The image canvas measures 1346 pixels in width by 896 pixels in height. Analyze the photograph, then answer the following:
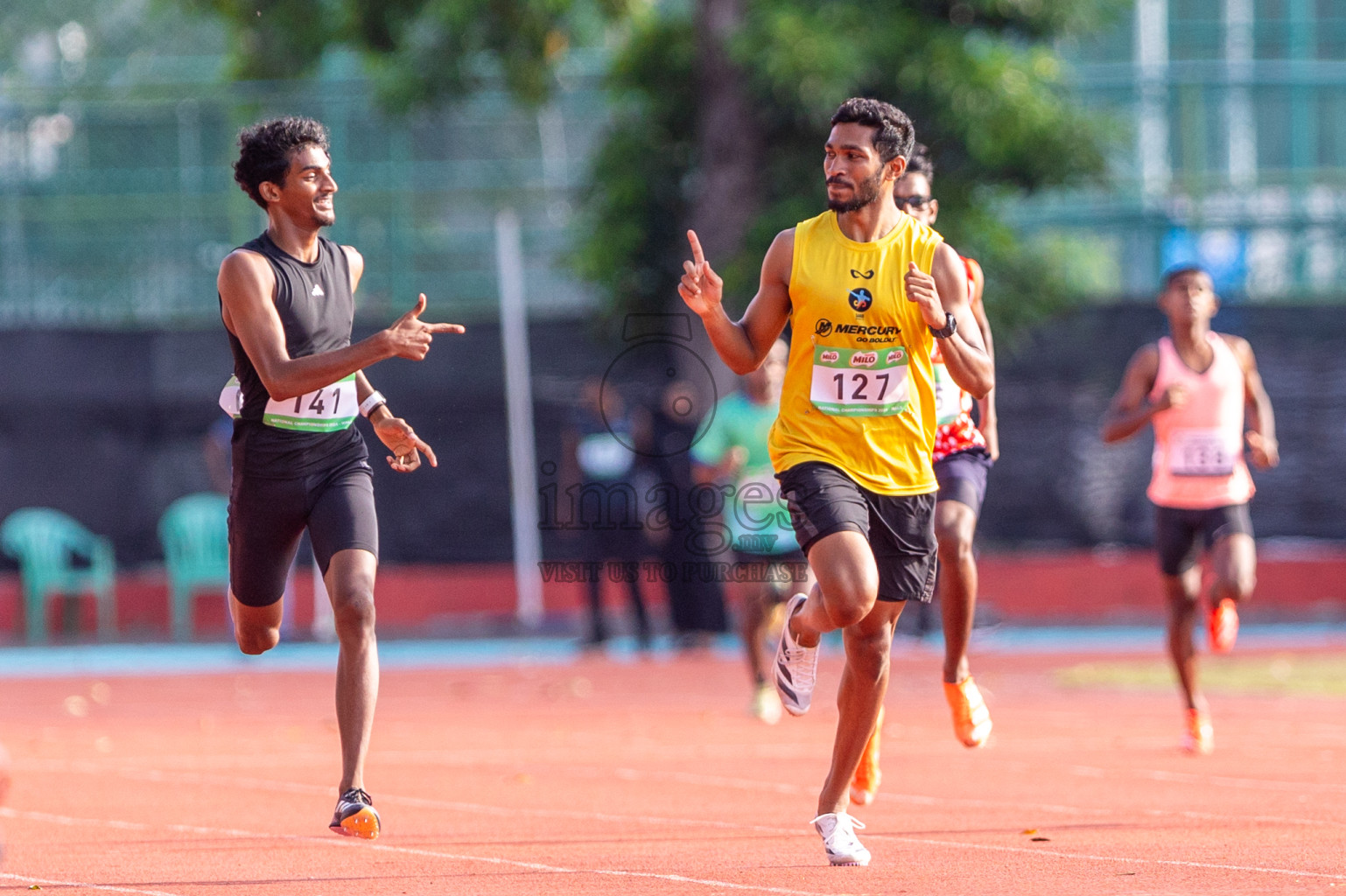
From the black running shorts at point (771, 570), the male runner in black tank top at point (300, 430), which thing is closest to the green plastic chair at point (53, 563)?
the black running shorts at point (771, 570)

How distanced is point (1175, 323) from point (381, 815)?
15.4ft

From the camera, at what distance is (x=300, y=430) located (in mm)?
6500

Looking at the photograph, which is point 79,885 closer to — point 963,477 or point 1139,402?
point 963,477

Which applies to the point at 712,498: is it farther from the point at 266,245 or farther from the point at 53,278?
the point at 266,245

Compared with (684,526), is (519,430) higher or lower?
higher

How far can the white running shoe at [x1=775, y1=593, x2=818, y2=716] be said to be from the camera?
6.42 metres

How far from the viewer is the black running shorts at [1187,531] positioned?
31.9 ft

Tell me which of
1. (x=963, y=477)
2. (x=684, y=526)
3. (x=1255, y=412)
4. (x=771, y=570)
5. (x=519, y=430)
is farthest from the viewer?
(x=519, y=430)

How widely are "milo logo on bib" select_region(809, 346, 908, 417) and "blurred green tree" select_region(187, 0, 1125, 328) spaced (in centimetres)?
1010

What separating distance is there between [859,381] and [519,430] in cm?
1093

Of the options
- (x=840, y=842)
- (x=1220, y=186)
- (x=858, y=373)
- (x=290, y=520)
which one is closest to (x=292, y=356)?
(x=290, y=520)

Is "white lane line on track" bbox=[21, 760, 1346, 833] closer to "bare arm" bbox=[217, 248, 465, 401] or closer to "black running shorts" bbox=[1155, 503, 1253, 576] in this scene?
"bare arm" bbox=[217, 248, 465, 401]

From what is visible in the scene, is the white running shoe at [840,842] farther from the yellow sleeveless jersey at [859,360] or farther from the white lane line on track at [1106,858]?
the yellow sleeveless jersey at [859,360]

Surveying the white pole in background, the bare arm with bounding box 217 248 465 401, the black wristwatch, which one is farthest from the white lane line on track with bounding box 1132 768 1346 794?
the white pole in background
